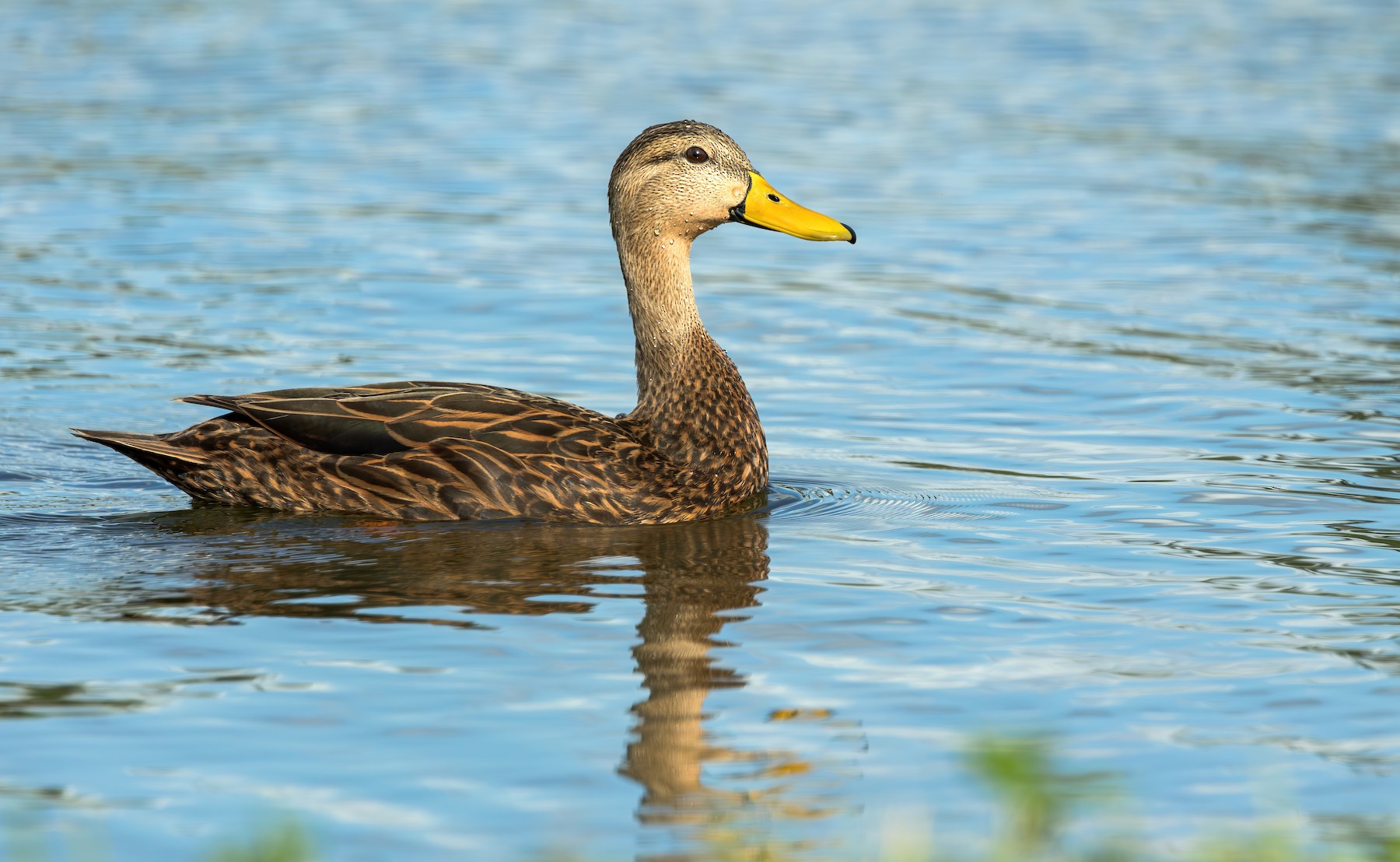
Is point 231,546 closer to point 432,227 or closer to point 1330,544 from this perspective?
point 1330,544

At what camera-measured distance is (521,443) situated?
8.95 meters

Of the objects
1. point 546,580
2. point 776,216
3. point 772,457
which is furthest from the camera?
point 772,457

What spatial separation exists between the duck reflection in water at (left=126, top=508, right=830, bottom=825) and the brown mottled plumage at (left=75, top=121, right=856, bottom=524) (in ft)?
0.40

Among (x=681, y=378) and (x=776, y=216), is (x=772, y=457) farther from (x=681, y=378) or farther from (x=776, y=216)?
(x=776, y=216)

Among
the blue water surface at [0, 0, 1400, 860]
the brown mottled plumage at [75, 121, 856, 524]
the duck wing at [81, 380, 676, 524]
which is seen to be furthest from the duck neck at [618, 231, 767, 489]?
the blue water surface at [0, 0, 1400, 860]

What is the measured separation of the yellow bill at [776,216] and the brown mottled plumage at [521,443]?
0.11 feet

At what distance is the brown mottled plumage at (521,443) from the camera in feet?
29.3

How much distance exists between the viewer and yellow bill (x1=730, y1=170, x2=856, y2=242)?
9.73m

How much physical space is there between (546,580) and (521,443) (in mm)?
1130

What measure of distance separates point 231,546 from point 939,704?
349 cm

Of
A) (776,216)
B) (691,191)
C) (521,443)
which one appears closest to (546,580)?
(521,443)

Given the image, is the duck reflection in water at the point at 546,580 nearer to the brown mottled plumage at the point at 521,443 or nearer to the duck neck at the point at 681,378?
the brown mottled plumage at the point at 521,443

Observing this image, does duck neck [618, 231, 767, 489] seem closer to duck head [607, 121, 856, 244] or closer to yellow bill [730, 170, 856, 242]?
duck head [607, 121, 856, 244]

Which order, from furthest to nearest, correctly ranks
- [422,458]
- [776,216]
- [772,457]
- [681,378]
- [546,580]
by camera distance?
[772,457] < [776,216] < [681,378] < [422,458] < [546,580]
